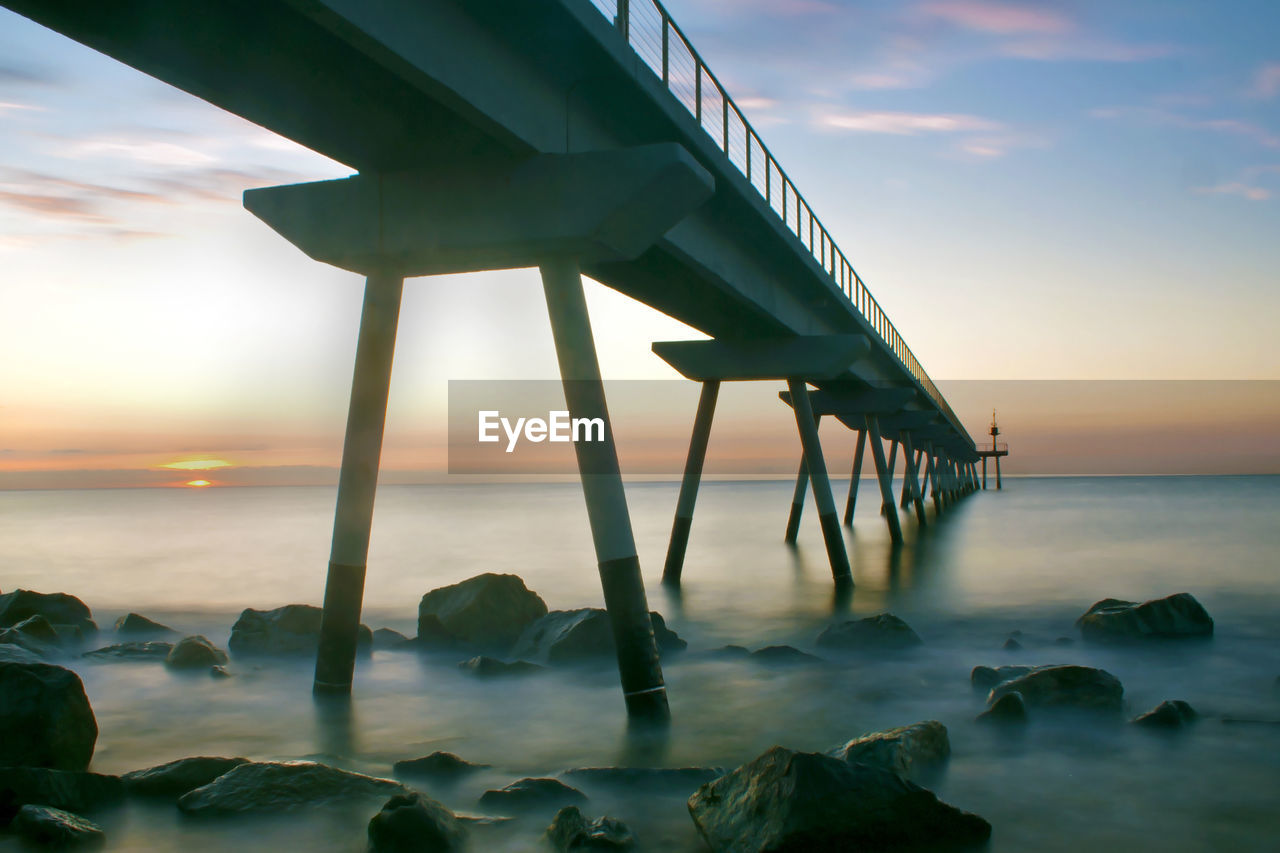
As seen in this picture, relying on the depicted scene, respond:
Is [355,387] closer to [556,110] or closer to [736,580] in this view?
[556,110]

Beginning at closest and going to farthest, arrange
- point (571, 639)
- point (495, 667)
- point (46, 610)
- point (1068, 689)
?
1. point (1068, 689)
2. point (495, 667)
3. point (571, 639)
4. point (46, 610)

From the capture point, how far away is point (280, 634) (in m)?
11.5

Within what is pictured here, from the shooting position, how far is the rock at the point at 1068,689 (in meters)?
8.13

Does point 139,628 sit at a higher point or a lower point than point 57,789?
lower

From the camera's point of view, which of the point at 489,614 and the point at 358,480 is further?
the point at 489,614

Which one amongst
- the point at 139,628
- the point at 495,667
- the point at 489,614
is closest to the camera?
the point at 495,667

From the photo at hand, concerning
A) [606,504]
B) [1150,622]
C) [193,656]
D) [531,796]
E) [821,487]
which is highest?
[606,504]

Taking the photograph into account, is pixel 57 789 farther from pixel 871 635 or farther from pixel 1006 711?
pixel 871 635

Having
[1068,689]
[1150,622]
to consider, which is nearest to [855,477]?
[1150,622]

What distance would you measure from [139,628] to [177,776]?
8694mm

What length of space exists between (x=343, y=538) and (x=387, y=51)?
170 inches

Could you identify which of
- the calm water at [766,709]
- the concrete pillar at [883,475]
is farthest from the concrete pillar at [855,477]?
the calm water at [766,709]

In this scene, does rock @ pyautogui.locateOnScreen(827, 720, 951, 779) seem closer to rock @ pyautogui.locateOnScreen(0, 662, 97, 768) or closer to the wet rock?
rock @ pyautogui.locateOnScreen(0, 662, 97, 768)

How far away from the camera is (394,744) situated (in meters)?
7.57
